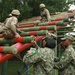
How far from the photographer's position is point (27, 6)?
1500 centimetres

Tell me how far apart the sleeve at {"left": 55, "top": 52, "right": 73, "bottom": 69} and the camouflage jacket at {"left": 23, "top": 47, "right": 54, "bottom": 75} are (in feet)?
1.01

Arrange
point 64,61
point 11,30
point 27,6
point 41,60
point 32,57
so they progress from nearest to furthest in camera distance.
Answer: point 32,57 → point 41,60 → point 64,61 → point 11,30 → point 27,6

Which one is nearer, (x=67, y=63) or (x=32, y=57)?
(x=32, y=57)

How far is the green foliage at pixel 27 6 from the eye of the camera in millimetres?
14453

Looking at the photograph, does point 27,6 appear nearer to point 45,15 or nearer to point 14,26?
point 45,15

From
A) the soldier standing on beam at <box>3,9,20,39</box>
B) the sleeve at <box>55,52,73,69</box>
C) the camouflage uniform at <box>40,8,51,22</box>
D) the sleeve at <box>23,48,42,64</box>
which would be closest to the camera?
the sleeve at <box>23,48,42,64</box>

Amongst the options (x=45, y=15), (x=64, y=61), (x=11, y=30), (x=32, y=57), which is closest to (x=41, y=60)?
(x=32, y=57)

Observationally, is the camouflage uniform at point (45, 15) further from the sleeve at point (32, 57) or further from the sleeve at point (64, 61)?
the sleeve at point (32, 57)

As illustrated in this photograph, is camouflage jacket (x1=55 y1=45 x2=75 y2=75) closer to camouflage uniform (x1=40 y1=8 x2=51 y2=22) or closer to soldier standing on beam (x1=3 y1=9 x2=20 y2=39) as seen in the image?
soldier standing on beam (x1=3 y1=9 x2=20 y2=39)

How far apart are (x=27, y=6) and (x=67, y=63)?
9.84m

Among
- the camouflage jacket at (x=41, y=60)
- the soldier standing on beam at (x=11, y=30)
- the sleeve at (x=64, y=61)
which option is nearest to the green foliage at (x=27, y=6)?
the soldier standing on beam at (x=11, y=30)

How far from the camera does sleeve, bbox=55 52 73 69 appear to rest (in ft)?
18.0

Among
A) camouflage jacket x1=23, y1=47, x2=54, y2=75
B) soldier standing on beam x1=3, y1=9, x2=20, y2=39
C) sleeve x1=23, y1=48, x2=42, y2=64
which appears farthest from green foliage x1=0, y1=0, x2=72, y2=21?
sleeve x1=23, y1=48, x2=42, y2=64

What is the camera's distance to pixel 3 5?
47.5ft
